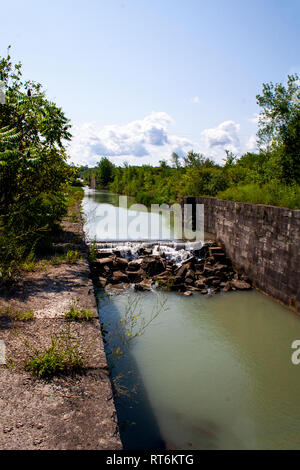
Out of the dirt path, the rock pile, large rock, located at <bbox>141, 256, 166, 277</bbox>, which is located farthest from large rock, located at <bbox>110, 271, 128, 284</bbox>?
the dirt path

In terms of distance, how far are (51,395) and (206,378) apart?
9.50 ft

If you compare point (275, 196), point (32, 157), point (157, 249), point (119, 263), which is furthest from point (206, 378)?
point (157, 249)

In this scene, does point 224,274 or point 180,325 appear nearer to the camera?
point 180,325

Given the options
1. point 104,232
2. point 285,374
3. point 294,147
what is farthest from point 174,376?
point 104,232

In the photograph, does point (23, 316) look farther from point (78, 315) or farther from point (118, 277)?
point (118, 277)

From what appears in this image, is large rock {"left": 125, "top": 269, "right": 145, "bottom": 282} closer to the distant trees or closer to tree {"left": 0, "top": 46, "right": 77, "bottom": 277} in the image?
tree {"left": 0, "top": 46, "right": 77, "bottom": 277}

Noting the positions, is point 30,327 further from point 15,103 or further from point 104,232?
point 104,232

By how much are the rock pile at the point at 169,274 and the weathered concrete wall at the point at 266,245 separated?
55cm

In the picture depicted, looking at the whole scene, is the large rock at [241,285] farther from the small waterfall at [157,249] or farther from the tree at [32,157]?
the tree at [32,157]

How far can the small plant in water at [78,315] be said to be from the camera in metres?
3.77

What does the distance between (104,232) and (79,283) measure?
35.5 ft

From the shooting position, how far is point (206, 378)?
4.76 meters

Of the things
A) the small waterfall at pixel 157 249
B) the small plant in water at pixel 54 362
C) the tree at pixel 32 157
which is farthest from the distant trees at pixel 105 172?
the small plant in water at pixel 54 362

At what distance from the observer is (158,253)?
11234 millimetres
